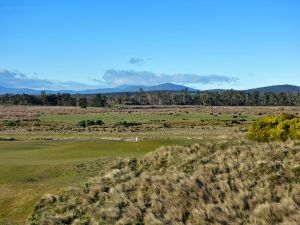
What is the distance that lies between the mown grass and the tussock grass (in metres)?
1.26

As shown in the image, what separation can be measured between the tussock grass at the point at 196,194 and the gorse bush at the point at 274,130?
21.5 ft

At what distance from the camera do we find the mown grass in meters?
18.5

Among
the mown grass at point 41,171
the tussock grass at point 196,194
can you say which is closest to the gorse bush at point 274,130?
the tussock grass at point 196,194

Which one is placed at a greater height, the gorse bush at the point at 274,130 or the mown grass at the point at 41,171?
the gorse bush at the point at 274,130

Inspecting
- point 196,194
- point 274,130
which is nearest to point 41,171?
point 196,194

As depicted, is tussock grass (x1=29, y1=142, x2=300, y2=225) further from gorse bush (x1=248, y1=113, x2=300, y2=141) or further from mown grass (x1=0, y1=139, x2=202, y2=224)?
gorse bush (x1=248, y1=113, x2=300, y2=141)

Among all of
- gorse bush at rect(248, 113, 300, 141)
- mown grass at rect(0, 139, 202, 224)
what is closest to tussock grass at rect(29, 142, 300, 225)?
mown grass at rect(0, 139, 202, 224)

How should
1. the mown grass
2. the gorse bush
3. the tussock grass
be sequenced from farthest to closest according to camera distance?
the gorse bush
the mown grass
the tussock grass

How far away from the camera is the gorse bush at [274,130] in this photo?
1070 inches

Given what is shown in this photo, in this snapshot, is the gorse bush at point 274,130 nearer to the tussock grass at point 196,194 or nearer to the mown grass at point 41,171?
the tussock grass at point 196,194

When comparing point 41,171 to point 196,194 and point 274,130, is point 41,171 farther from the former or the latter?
point 274,130

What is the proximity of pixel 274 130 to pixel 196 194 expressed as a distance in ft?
41.8

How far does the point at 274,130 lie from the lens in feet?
91.4

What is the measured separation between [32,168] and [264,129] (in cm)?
1303
